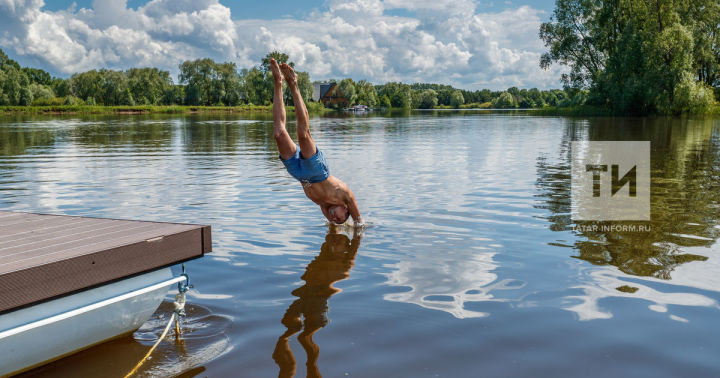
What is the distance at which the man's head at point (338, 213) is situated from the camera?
→ 9.52m

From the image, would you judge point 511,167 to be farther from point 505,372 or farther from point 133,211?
point 505,372

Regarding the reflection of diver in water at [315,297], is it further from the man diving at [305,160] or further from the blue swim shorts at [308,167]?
the blue swim shorts at [308,167]

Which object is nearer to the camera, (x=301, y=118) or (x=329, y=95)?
(x=301, y=118)

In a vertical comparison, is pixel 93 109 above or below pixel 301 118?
above

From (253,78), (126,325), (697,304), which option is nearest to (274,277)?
(126,325)

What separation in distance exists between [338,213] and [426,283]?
3065mm

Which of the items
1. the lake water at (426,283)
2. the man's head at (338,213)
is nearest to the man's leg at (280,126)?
the man's head at (338,213)

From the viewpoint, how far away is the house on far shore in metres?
181

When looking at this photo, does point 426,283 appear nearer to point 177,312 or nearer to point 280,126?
point 177,312

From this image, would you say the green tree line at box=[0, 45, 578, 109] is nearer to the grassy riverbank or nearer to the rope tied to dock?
the grassy riverbank

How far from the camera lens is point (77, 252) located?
4.18 m

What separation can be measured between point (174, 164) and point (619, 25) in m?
64.1

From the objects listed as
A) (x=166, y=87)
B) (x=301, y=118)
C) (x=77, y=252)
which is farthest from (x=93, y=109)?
(x=77, y=252)

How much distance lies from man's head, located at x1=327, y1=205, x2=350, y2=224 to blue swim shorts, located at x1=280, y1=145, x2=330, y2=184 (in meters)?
0.60
